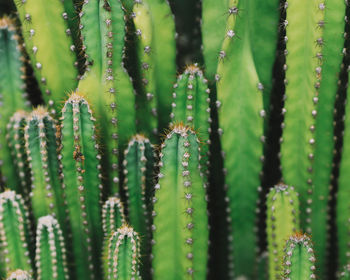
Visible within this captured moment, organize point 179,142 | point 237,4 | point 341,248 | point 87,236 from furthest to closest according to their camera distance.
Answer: point 341,248, point 87,236, point 237,4, point 179,142

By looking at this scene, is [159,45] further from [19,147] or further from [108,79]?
[19,147]

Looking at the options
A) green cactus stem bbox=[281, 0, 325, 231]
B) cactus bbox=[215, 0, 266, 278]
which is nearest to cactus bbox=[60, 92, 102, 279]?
cactus bbox=[215, 0, 266, 278]

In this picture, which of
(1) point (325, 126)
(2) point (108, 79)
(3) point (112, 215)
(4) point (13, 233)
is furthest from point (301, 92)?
(4) point (13, 233)

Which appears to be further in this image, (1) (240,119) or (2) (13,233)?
(1) (240,119)

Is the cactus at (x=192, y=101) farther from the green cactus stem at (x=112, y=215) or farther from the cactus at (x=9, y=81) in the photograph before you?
the cactus at (x=9, y=81)

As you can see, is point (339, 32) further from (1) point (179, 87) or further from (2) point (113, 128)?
(2) point (113, 128)

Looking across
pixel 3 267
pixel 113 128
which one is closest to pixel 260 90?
pixel 113 128
